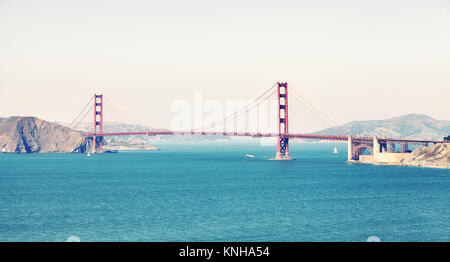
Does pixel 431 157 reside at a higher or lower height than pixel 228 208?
higher

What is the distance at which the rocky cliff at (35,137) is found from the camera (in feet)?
614

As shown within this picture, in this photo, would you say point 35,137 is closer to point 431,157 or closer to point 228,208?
point 431,157

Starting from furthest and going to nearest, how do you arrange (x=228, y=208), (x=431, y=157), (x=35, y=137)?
(x=35, y=137) → (x=431, y=157) → (x=228, y=208)

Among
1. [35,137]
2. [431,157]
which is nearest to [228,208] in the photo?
[431,157]

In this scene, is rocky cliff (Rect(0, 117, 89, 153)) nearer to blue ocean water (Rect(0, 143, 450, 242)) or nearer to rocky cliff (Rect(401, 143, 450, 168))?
blue ocean water (Rect(0, 143, 450, 242))

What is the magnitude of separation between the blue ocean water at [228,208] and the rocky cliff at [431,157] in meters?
17.6

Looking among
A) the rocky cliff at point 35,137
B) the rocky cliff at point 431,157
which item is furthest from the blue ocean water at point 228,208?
the rocky cliff at point 35,137

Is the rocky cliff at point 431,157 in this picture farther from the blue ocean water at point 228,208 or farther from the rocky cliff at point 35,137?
the rocky cliff at point 35,137

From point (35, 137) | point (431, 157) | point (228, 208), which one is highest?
point (35, 137)

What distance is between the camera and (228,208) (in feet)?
166

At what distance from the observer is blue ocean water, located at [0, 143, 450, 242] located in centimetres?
3869

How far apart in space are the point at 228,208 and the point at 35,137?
155m

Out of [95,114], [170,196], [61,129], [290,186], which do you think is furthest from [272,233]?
[61,129]

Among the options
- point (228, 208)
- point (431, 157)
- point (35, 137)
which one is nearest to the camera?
point (228, 208)
